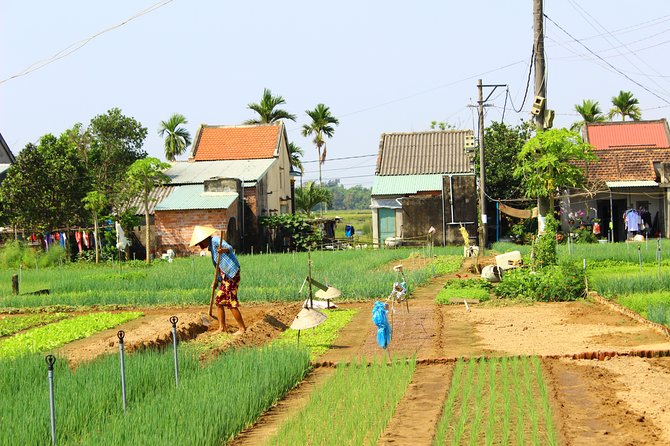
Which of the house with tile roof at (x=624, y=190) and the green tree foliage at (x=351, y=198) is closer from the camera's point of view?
the house with tile roof at (x=624, y=190)

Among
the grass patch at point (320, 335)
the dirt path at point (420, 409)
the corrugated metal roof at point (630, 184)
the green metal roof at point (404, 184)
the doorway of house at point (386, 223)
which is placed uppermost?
the green metal roof at point (404, 184)

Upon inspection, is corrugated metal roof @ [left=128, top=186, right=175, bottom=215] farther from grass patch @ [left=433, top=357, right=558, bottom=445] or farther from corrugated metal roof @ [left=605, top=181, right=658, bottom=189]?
grass patch @ [left=433, top=357, right=558, bottom=445]

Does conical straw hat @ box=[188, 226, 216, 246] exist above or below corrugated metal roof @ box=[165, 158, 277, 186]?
below

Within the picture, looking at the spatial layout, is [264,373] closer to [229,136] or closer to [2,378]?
[2,378]

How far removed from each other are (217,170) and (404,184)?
788cm

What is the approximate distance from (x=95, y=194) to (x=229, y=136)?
12578 millimetres

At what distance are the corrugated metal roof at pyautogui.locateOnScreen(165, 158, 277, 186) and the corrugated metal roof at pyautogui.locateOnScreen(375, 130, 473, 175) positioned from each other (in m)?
5.06

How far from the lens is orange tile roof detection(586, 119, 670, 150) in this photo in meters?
40.6

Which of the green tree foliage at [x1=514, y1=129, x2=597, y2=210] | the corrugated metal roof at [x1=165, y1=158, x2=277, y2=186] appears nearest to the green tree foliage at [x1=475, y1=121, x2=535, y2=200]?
the corrugated metal roof at [x1=165, y1=158, x2=277, y2=186]

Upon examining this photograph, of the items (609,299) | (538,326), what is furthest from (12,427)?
(609,299)

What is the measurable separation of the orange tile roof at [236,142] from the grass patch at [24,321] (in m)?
25.2

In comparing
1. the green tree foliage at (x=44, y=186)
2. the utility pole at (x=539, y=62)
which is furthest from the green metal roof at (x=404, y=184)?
the utility pole at (x=539, y=62)

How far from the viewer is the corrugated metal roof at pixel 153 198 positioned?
119 feet

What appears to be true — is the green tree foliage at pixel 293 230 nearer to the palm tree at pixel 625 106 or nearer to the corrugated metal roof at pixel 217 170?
the corrugated metal roof at pixel 217 170
